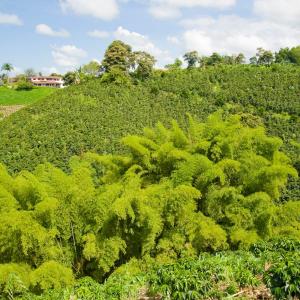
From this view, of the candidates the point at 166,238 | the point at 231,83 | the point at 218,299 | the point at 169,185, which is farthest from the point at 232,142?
the point at 231,83

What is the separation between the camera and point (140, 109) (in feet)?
89.5

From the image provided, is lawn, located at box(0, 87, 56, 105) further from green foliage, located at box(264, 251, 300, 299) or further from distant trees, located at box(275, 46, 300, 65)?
Answer: green foliage, located at box(264, 251, 300, 299)

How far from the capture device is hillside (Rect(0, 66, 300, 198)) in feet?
72.4

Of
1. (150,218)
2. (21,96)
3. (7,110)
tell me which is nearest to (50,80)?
(21,96)

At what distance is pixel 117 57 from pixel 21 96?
539 inches

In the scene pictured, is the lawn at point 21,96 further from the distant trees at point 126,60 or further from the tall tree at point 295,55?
the tall tree at point 295,55

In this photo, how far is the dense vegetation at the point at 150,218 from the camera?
20.0ft

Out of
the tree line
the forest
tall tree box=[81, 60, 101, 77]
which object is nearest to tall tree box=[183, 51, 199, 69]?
the tree line

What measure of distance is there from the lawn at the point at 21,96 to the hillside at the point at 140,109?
1103cm

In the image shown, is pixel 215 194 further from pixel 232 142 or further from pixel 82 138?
pixel 82 138

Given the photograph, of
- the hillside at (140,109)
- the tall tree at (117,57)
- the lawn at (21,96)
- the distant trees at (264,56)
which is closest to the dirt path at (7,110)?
the lawn at (21,96)

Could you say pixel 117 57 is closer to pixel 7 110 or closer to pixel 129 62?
pixel 129 62

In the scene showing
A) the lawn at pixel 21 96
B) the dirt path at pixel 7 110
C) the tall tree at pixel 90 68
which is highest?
the tall tree at pixel 90 68

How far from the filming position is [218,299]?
15.3ft
